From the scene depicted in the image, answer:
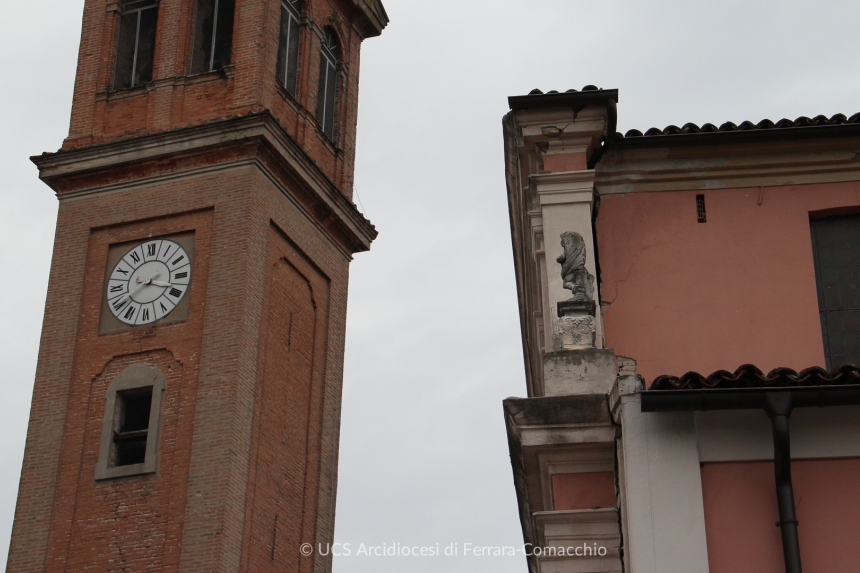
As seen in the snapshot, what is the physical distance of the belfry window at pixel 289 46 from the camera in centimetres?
2289

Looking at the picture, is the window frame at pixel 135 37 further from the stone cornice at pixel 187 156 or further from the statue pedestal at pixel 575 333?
the statue pedestal at pixel 575 333

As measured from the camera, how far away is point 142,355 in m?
19.8

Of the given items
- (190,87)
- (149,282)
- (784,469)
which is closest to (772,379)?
(784,469)

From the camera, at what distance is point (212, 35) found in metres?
23.1

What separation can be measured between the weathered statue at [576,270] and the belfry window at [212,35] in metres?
12.1

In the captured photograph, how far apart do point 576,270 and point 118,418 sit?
10.2 meters

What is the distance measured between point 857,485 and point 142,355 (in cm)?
1244

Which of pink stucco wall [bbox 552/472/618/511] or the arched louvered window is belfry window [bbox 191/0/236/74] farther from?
pink stucco wall [bbox 552/472/618/511]

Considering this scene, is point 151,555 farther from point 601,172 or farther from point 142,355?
point 601,172

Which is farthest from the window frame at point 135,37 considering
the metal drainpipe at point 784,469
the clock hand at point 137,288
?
the metal drainpipe at point 784,469

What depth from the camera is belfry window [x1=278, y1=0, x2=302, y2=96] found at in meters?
22.9

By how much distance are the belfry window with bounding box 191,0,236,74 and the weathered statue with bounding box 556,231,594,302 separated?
12.1m

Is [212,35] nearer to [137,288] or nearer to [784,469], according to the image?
[137,288]

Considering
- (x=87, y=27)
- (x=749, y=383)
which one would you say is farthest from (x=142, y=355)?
(x=749, y=383)
